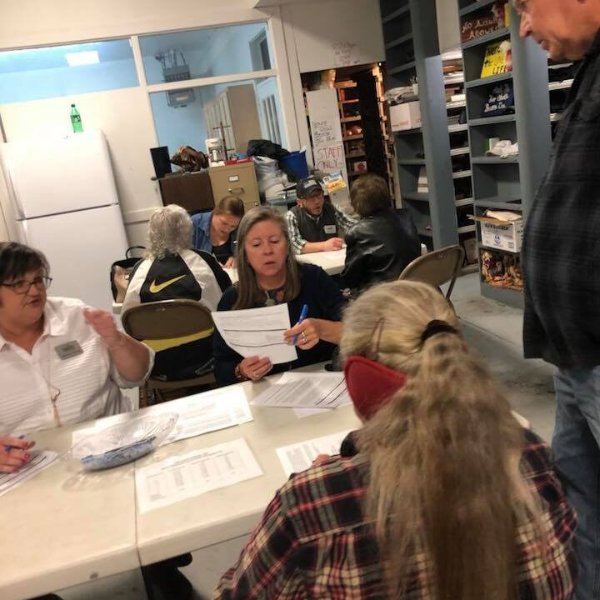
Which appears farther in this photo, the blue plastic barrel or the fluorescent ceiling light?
the blue plastic barrel

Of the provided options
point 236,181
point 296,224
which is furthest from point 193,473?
point 236,181

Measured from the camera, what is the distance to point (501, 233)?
14.4 ft

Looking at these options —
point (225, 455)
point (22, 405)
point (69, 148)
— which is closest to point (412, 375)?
point (225, 455)

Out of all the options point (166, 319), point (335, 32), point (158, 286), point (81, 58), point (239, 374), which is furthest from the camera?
point (335, 32)

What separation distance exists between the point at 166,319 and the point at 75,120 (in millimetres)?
3501

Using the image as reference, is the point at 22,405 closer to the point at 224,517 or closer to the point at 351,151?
the point at 224,517

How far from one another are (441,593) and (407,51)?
596 cm

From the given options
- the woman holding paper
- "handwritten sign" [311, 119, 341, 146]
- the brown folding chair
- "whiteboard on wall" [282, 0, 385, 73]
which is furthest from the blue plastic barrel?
the woman holding paper

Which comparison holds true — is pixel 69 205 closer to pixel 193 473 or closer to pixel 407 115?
pixel 407 115

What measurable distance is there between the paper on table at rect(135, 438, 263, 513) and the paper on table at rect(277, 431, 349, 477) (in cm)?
7

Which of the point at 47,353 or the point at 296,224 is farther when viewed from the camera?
the point at 296,224

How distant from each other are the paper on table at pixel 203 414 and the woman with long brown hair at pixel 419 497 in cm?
67

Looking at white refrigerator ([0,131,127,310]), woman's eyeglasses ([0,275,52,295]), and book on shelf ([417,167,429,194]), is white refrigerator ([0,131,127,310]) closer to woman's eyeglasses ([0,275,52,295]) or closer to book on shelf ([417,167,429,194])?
book on shelf ([417,167,429,194])

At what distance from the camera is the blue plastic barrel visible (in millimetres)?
5523
